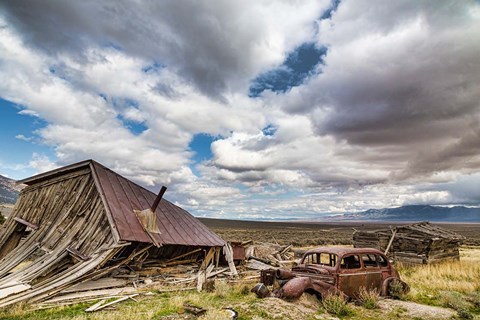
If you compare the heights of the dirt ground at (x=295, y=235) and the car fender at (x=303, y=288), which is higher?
the car fender at (x=303, y=288)

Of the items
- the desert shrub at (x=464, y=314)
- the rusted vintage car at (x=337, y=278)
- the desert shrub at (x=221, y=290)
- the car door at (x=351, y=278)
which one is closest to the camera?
the desert shrub at (x=464, y=314)

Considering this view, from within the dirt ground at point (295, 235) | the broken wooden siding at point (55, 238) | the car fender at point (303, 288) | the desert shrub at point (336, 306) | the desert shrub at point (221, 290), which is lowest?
the dirt ground at point (295, 235)

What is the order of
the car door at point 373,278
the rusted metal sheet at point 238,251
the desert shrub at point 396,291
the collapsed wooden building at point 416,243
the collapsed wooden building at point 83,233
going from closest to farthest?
the collapsed wooden building at point 83,233, the car door at point 373,278, the desert shrub at point 396,291, the rusted metal sheet at point 238,251, the collapsed wooden building at point 416,243

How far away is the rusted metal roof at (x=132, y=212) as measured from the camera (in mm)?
12398

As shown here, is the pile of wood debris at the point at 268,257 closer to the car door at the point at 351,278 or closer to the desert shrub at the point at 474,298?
the car door at the point at 351,278

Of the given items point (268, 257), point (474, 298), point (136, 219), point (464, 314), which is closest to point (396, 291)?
point (464, 314)

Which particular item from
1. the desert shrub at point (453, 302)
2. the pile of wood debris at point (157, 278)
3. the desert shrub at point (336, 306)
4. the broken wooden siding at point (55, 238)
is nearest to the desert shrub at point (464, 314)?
the desert shrub at point (453, 302)

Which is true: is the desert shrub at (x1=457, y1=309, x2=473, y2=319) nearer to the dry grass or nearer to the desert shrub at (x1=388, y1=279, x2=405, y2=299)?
the desert shrub at (x1=388, y1=279, x2=405, y2=299)

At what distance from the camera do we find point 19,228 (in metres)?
15.1

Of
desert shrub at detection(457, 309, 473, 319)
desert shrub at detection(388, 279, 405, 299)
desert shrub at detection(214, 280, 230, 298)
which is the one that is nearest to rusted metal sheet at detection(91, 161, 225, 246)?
desert shrub at detection(214, 280, 230, 298)

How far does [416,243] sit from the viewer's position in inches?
829

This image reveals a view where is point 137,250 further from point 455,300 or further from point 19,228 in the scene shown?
point 455,300

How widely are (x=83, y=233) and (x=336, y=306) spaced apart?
30.0 ft

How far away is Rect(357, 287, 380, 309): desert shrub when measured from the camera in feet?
31.5
